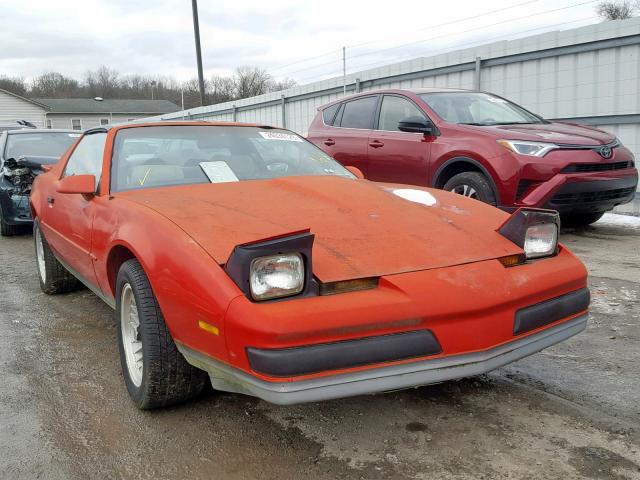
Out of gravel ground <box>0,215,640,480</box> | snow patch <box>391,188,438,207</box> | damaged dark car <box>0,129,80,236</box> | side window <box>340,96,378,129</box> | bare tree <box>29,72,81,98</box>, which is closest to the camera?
gravel ground <box>0,215,640,480</box>

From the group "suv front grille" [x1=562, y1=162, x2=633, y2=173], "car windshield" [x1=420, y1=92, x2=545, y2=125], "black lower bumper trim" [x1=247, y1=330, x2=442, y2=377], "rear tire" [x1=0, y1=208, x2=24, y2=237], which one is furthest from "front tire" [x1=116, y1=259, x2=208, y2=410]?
"rear tire" [x1=0, y1=208, x2=24, y2=237]

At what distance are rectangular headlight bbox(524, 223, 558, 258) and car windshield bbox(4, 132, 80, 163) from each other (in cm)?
706

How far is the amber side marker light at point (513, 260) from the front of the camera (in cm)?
242

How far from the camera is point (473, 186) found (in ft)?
19.2

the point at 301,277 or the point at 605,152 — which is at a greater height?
the point at 605,152

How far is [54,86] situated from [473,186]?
72603 mm

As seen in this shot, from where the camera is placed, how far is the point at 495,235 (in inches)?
102

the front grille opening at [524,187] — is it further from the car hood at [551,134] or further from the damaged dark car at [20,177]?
the damaged dark car at [20,177]

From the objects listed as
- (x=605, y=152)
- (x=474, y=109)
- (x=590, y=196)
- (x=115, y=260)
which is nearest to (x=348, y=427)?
(x=115, y=260)

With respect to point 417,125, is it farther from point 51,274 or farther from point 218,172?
point 51,274

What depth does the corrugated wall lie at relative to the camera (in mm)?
7918

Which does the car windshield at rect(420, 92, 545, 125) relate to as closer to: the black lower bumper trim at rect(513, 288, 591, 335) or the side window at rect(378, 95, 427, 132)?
the side window at rect(378, 95, 427, 132)

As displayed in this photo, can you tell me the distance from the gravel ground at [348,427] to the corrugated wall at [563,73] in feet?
18.7

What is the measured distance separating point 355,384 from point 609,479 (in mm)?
951
